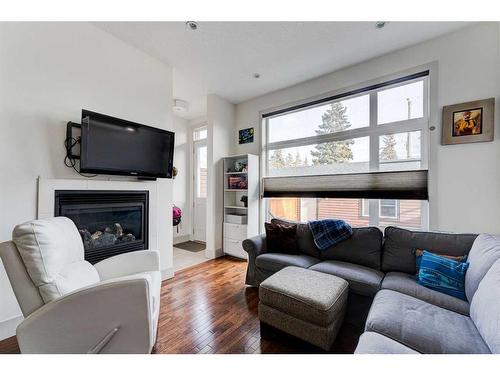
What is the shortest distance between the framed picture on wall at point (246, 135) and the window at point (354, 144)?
0.27 meters

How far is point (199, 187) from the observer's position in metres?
4.67

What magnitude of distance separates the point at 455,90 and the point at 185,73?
123 inches

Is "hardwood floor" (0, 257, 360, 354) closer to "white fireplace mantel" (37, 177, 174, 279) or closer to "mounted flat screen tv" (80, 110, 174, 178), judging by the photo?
"white fireplace mantel" (37, 177, 174, 279)

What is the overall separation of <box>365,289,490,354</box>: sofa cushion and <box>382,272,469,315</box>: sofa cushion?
118mm

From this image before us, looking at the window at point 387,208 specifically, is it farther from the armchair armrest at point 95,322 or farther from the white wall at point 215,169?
the armchair armrest at point 95,322

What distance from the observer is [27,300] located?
3.55 feet

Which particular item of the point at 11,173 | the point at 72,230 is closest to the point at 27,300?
the point at 72,230

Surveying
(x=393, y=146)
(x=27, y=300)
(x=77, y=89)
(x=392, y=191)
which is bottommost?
(x=27, y=300)

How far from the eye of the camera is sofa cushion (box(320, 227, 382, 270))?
6.68 ft

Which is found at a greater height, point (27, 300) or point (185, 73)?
point (185, 73)

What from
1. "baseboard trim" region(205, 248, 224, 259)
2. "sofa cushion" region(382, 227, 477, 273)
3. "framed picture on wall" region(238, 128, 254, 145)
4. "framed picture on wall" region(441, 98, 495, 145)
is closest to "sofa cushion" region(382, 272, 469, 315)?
"sofa cushion" region(382, 227, 477, 273)

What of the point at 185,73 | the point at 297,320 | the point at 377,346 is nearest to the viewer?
the point at 377,346

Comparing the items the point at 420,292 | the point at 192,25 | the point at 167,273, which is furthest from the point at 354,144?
the point at 167,273
